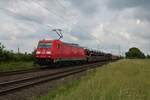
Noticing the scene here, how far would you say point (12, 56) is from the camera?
97.7 feet

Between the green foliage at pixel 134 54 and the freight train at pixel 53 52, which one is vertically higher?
the green foliage at pixel 134 54

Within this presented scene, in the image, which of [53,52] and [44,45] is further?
[44,45]

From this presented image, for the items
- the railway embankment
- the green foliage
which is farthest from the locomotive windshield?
the green foliage

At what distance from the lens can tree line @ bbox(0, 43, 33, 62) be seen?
27.8 metres

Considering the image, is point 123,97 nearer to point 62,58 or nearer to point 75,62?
point 62,58

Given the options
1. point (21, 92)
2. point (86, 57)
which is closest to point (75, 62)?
point (86, 57)

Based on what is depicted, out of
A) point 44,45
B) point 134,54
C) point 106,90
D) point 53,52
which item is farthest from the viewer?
point 134,54

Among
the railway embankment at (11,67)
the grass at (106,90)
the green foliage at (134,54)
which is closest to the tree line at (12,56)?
the railway embankment at (11,67)

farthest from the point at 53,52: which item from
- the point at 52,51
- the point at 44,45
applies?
the point at 44,45

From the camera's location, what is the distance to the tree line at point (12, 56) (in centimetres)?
2775

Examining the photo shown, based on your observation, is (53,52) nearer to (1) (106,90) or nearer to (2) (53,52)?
(2) (53,52)

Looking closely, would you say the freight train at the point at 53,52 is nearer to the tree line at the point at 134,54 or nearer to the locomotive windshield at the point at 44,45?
the locomotive windshield at the point at 44,45

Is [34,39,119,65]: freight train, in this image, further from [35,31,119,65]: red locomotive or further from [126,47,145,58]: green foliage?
[126,47,145,58]: green foliage

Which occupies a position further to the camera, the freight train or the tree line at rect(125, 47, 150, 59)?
the tree line at rect(125, 47, 150, 59)
